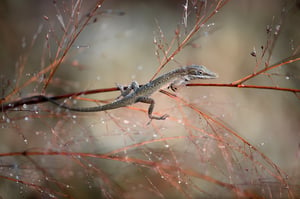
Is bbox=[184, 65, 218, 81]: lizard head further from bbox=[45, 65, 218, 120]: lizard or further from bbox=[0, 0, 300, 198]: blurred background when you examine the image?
bbox=[0, 0, 300, 198]: blurred background

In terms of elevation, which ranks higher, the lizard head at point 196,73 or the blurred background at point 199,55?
the blurred background at point 199,55

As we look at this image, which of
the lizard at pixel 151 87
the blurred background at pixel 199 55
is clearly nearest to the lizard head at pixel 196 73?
the lizard at pixel 151 87

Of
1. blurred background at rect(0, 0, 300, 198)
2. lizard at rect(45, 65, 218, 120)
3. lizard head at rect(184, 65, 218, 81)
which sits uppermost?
blurred background at rect(0, 0, 300, 198)

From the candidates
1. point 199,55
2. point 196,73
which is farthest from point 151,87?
point 199,55

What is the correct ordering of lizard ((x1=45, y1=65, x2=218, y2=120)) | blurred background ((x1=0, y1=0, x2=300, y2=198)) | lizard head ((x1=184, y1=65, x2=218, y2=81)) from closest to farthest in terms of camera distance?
1. lizard ((x1=45, y1=65, x2=218, y2=120))
2. lizard head ((x1=184, y1=65, x2=218, y2=81))
3. blurred background ((x1=0, y1=0, x2=300, y2=198))

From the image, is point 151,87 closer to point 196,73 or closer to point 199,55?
point 196,73

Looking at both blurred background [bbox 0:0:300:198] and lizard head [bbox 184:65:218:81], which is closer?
lizard head [bbox 184:65:218:81]

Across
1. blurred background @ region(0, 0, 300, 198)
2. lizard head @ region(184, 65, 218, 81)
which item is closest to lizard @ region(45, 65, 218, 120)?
lizard head @ region(184, 65, 218, 81)

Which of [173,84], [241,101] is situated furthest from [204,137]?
[241,101]

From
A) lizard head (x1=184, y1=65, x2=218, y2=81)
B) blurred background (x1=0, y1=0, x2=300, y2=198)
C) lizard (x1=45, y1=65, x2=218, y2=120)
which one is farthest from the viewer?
blurred background (x1=0, y1=0, x2=300, y2=198)

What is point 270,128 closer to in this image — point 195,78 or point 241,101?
point 241,101

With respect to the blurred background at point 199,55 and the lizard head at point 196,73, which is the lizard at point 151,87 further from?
the blurred background at point 199,55
